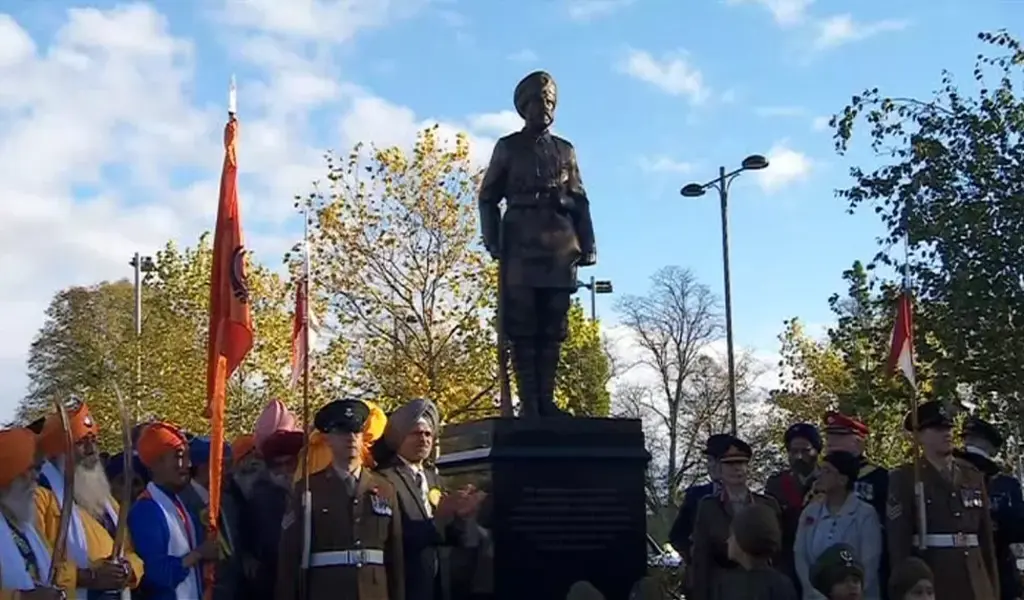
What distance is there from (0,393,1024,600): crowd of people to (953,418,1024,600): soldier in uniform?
0.04 ft

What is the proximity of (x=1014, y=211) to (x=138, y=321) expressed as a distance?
1188 inches

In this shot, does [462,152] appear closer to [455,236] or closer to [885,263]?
[455,236]

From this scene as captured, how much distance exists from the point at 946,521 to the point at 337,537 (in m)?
3.50

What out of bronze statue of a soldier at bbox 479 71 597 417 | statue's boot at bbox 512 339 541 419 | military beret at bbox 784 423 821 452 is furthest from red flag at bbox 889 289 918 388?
statue's boot at bbox 512 339 541 419

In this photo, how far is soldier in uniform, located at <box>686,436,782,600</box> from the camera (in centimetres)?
764

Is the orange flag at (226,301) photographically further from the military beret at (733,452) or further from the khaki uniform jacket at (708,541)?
the military beret at (733,452)

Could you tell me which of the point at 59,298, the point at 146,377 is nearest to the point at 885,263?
the point at 146,377

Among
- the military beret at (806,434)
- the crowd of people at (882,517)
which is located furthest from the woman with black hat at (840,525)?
the military beret at (806,434)

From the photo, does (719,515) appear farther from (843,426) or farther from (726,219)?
(726,219)

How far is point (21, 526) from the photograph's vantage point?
5711mm

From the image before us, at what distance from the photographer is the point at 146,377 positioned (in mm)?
31359

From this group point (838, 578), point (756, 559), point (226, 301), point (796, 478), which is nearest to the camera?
point (838, 578)

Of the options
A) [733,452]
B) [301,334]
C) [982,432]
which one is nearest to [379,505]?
[301,334]

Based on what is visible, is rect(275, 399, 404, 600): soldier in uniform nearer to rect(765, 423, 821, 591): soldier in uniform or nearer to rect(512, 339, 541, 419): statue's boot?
rect(512, 339, 541, 419): statue's boot
